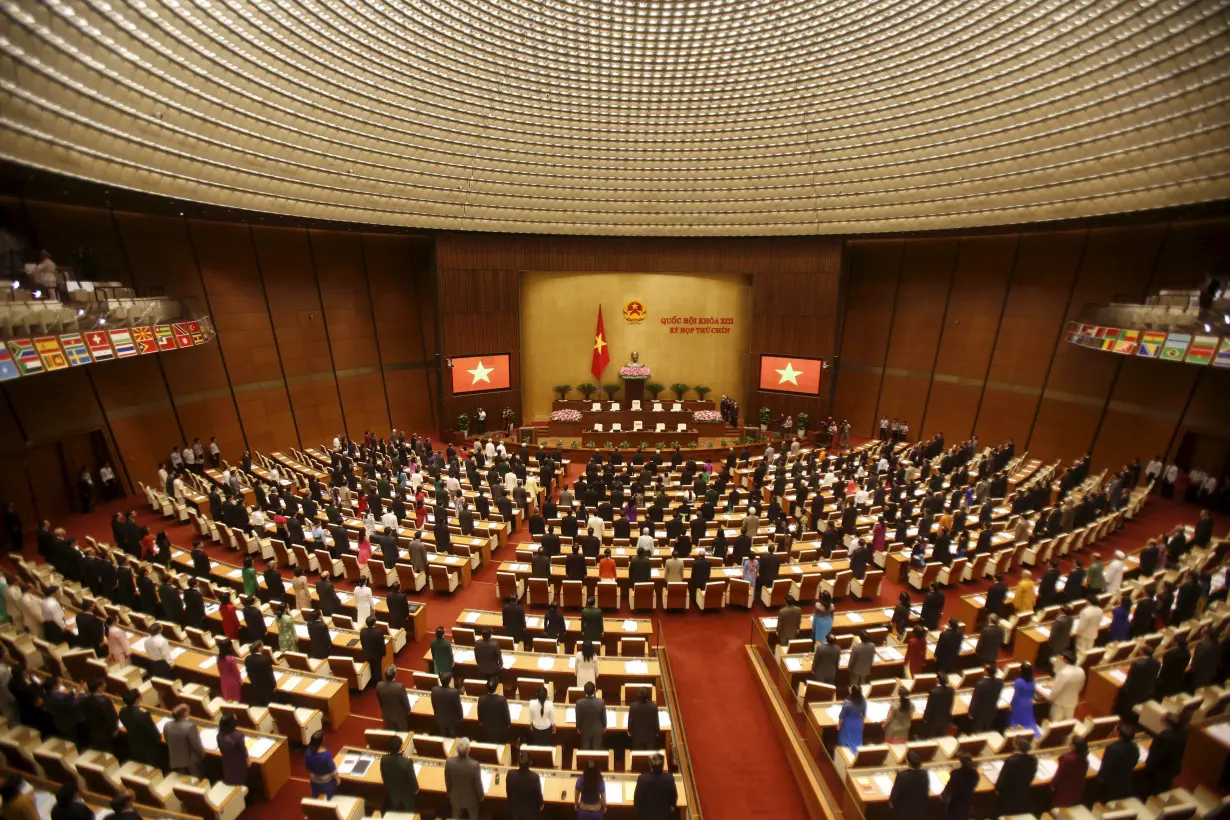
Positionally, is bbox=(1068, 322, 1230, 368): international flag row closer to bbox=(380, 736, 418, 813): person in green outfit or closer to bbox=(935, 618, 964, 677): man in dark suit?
bbox=(935, 618, 964, 677): man in dark suit

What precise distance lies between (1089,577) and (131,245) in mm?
22259

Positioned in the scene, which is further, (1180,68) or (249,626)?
(1180,68)

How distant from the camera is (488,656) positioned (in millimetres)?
7293

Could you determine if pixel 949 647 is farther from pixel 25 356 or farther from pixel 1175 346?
pixel 25 356

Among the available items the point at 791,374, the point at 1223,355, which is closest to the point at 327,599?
the point at 1223,355

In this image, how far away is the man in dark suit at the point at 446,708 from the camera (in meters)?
6.41

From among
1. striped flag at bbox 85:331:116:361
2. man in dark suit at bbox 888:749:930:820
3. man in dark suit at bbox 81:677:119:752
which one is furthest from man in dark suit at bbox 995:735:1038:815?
striped flag at bbox 85:331:116:361

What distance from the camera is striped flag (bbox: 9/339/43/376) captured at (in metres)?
9.84

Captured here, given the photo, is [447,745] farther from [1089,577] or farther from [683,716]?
[1089,577]

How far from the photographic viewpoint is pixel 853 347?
23891 millimetres

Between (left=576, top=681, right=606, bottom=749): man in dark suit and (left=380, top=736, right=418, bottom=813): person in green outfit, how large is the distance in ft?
5.49

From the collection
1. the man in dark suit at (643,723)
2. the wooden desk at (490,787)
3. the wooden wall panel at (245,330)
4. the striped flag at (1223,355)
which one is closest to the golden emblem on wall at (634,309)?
the wooden wall panel at (245,330)

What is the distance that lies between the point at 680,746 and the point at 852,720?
71.9 inches

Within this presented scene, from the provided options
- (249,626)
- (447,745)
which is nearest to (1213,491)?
(447,745)
